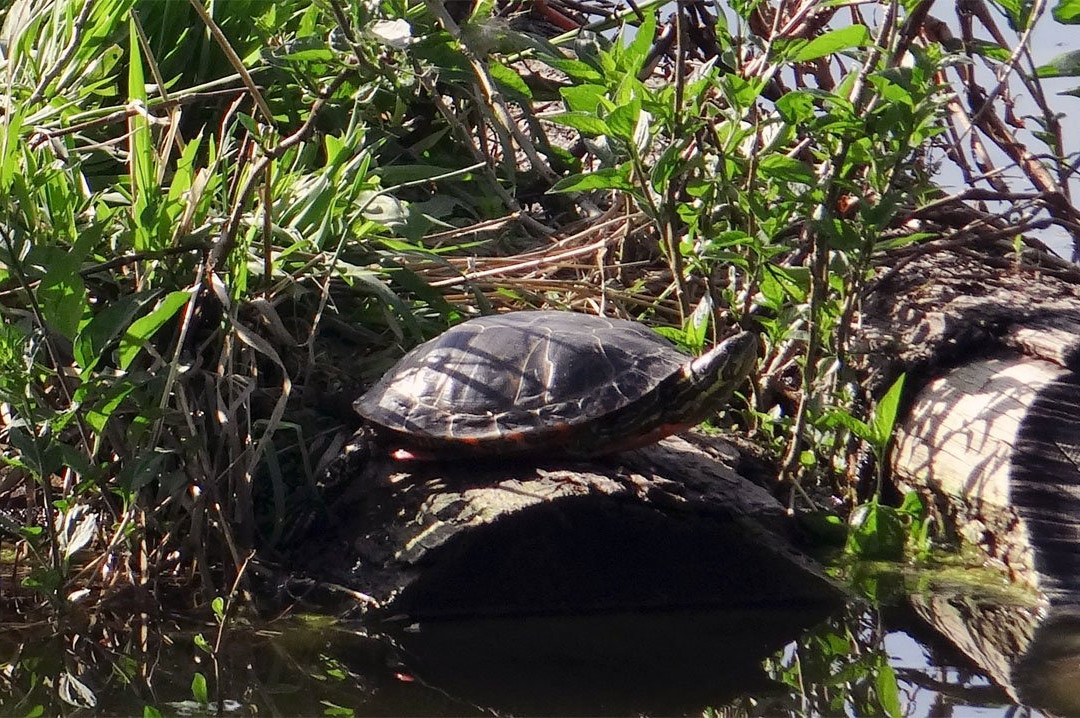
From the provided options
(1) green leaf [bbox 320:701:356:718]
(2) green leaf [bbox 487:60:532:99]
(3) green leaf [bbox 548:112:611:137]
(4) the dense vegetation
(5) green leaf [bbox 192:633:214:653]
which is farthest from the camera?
(2) green leaf [bbox 487:60:532:99]

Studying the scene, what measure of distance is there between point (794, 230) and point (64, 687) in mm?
2030

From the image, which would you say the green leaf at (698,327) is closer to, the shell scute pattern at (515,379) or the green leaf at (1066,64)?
the shell scute pattern at (515,379)

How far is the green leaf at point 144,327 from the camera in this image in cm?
201

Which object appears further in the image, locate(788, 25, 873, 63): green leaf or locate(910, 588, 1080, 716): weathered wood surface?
locate(788, 25, 873, 63): green leaf

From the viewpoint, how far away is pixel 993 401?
2.46 m

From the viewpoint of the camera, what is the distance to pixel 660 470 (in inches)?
96.1

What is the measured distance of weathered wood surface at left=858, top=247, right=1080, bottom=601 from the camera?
233 cm

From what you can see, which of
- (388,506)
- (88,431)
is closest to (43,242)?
(88,431)

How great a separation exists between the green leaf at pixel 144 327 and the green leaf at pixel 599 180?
2.53 feet

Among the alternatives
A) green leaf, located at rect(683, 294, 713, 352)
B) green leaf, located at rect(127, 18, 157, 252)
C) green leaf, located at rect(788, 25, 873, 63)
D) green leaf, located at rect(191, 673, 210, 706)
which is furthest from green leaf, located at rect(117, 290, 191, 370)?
green leaf, located at rect(788, 25, 873, 63)

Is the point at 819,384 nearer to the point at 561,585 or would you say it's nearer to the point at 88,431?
the point at 561,585

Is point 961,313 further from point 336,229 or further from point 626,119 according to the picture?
point 336,229

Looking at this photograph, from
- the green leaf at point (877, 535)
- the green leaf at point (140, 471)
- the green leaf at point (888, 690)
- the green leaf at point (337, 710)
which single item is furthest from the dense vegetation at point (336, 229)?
the green leaf at point (888, 690)

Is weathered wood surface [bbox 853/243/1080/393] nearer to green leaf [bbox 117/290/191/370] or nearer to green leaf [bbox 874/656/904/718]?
green leaf [bbox 874/656/904/718]
